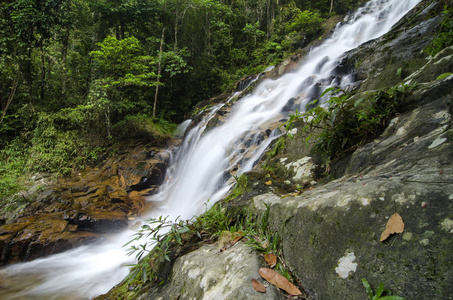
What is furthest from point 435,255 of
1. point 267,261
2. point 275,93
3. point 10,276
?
point 275,93

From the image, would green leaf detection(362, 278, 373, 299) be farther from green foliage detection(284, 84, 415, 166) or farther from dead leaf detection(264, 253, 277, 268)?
green foliage detection(284, 84, 415, 166)

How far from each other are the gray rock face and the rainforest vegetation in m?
8.54

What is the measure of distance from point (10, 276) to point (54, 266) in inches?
31.0

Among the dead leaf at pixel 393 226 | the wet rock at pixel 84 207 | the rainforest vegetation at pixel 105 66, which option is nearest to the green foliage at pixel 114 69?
the rainforest vegetation at pixel 105 66

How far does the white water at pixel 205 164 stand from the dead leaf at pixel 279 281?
294 cm

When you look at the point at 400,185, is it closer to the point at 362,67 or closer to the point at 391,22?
the point at 362,67

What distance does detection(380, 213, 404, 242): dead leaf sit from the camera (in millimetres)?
996

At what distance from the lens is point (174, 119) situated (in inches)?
571

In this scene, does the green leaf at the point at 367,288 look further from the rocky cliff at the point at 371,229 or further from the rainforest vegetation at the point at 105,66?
the rainforest vegetation at the point at 105,66

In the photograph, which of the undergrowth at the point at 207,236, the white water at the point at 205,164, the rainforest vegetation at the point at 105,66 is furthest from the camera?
the rainforest vegetation at the point at 105,66

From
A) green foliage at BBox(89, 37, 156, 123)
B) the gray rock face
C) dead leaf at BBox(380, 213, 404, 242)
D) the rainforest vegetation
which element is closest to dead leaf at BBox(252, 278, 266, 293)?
the gray rock face

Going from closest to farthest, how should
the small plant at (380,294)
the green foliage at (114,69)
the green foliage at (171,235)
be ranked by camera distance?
1. the small plant at (380,294)
2. the green foliage at (171,235)
3. the green foliage at (114,69)

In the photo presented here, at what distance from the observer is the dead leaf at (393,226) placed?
3.27 ft

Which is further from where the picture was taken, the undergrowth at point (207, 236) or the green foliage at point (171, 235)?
the green foliage at point (171, 235)
